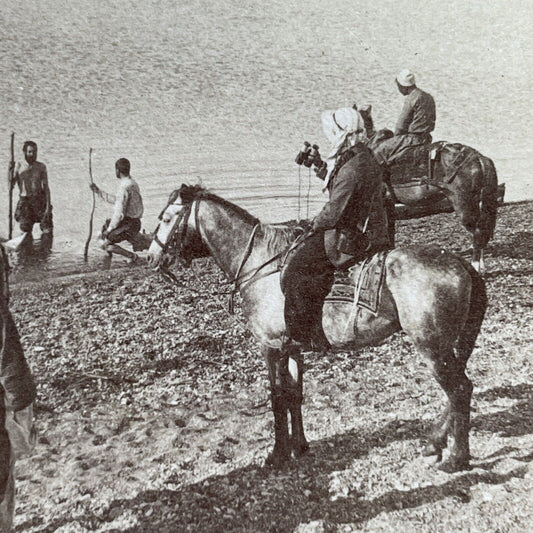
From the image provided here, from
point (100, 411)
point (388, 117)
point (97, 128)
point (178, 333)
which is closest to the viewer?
point (100, 411)

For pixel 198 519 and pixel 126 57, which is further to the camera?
pixel 126 57

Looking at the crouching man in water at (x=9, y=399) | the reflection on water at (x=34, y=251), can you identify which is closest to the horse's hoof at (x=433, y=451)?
the crouching man in water at (x=9, y=399)

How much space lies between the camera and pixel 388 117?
88.5ft

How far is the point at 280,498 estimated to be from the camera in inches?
225

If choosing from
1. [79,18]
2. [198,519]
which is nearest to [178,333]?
[198,519]

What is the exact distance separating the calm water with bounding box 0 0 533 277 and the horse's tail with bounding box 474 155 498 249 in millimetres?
7296

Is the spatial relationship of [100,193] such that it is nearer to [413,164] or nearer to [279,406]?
[413,164]

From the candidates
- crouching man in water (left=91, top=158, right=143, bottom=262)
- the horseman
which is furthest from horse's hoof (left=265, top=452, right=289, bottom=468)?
crouching man in water (left=91, top=158, right=143, bottom=262)

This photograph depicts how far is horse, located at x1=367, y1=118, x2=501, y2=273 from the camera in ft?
35.7

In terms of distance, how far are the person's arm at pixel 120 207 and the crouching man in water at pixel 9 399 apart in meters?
7.24

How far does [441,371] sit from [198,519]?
227 cm

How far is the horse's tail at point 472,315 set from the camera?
19.1 feet

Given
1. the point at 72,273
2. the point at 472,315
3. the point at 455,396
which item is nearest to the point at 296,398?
the point at 455,396

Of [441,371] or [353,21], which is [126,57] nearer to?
[353,21]
